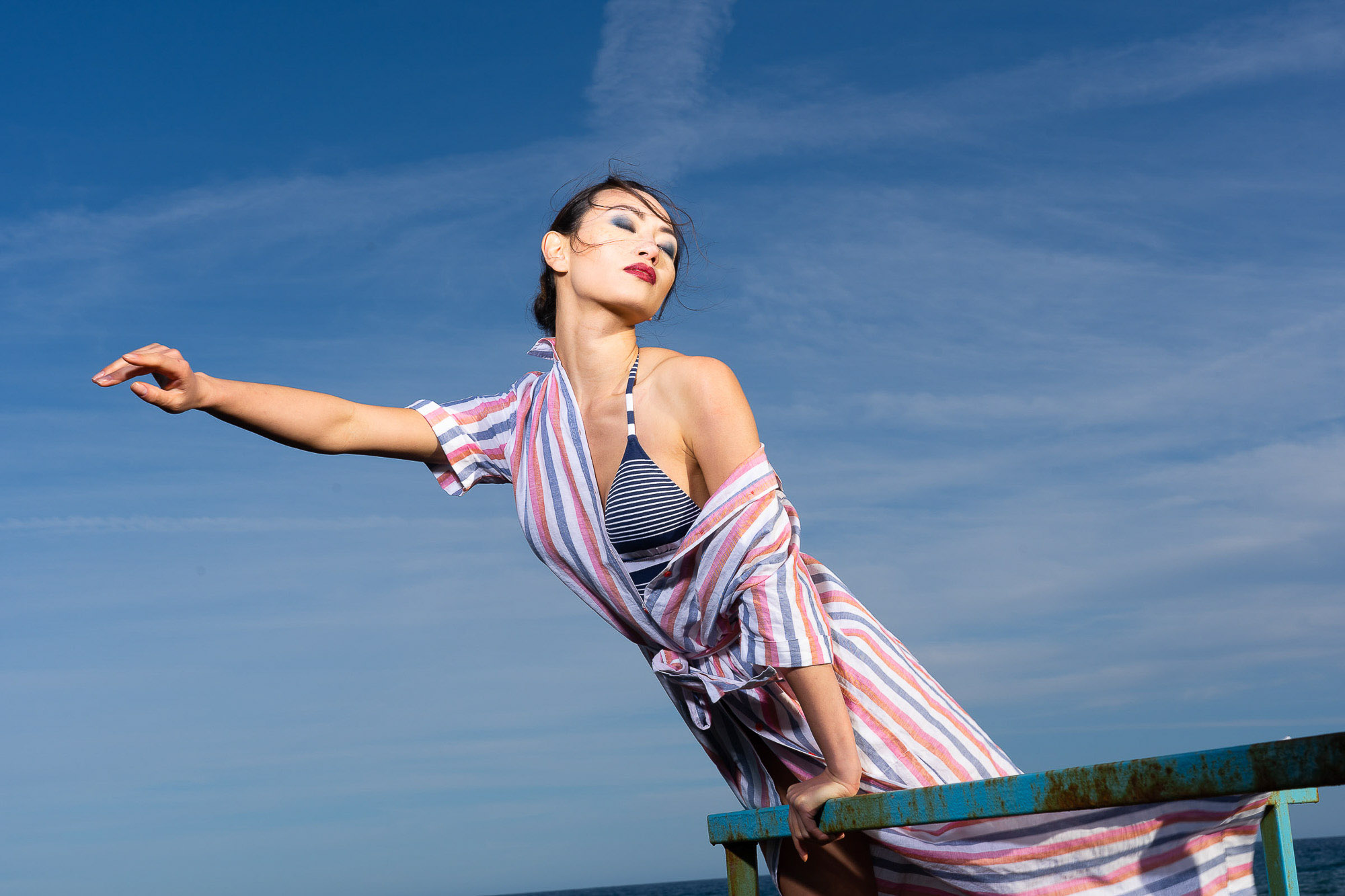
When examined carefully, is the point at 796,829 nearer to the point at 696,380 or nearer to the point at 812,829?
the point at 812,829

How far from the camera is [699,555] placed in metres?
2.57

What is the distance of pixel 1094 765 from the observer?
1.47 metres

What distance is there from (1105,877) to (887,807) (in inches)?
17.7

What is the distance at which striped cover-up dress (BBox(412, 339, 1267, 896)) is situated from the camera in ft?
7.50

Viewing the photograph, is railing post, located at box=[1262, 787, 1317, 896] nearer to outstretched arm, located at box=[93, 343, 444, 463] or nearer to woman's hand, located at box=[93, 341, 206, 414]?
outstretched arm, located at box=[93, 343, 444, 463]

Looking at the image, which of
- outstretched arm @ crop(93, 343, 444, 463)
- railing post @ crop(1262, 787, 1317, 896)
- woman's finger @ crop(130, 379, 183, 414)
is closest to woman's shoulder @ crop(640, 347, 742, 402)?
outstretched arm @ crop(93, 343, 444, 463)

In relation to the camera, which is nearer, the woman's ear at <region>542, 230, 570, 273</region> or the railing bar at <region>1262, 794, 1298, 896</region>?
the railing bar at <region>1262, 794, 1298, 896</region>

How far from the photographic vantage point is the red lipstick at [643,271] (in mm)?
3104

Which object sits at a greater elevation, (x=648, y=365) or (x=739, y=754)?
(x=648, y=365)

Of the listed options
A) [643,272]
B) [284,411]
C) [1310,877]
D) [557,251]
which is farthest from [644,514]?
[1310,877]

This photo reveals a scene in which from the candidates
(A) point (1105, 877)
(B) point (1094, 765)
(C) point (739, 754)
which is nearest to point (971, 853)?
(A) point (1105, 877)

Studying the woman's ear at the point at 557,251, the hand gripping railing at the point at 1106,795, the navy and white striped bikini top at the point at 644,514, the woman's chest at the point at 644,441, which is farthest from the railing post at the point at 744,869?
the woman's ear at the point at 557,251

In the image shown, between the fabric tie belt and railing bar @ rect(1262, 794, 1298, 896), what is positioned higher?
the fabric tie belt

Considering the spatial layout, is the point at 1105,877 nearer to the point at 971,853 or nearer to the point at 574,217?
the point at 971,853
